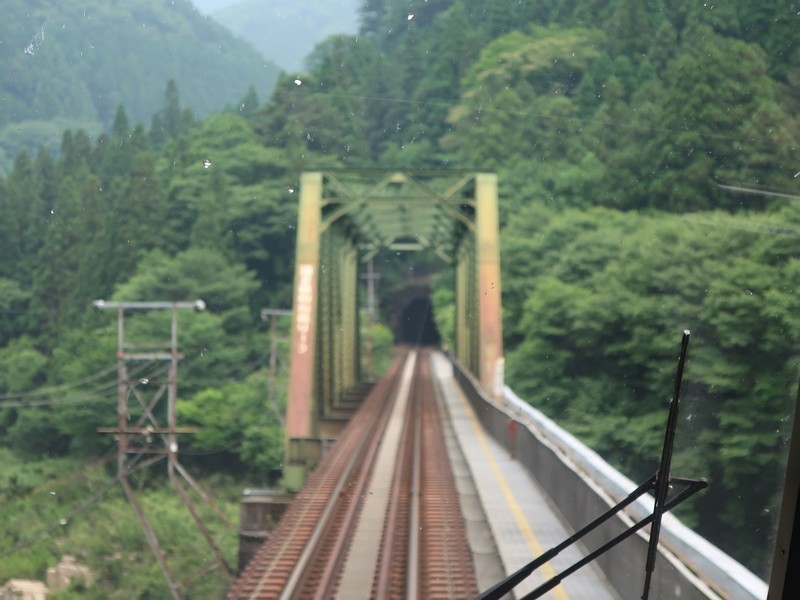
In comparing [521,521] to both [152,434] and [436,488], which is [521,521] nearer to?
[436,488]

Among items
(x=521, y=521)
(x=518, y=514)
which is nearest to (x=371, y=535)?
(x=521, y=521)

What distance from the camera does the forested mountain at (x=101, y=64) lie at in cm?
1422

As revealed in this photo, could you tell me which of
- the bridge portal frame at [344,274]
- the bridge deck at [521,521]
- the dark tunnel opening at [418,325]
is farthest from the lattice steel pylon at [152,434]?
the dark tunnel opening at [418,325]

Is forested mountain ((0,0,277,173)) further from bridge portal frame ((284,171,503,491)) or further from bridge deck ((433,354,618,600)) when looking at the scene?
bridge deck ((433,354,618,600))

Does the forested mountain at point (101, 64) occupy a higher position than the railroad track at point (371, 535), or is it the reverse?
the forested mountain at point (101, 64)

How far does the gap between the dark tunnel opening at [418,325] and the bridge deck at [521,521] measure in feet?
197

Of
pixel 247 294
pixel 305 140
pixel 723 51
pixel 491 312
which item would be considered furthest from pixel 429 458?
pixel 305 140

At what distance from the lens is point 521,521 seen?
33.3ft

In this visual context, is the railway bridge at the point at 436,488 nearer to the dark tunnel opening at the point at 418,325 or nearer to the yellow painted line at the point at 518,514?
the yellow painted line at the point at 518,514

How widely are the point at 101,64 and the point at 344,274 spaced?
9.45 m

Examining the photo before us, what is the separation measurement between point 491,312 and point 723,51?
31.7ft

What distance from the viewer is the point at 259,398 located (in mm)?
36625

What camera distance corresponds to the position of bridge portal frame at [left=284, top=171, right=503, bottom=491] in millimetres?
20094

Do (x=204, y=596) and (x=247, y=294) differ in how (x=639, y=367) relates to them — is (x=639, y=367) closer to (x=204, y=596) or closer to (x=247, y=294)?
(x=204, y=596)
